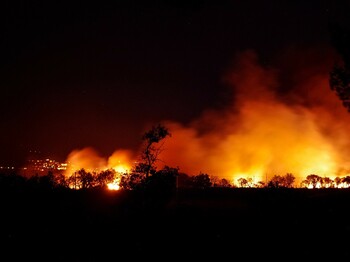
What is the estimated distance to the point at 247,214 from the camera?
14.5 meters

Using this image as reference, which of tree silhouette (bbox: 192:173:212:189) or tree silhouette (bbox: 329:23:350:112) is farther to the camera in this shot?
tree silhouette (bbox: 192:173:212:189)

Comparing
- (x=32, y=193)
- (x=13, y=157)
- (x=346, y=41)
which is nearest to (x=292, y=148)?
(x=346, y=41)

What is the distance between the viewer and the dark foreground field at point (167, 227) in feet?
33.7

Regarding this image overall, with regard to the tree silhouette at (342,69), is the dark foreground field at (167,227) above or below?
below

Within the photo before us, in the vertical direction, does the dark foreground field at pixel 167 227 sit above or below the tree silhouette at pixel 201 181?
below

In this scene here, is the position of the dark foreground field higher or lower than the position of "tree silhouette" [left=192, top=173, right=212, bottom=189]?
lower

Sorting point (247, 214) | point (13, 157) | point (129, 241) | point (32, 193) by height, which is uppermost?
point (13, 157)

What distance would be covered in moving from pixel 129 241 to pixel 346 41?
11.3 metres

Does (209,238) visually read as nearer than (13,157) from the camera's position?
Yes

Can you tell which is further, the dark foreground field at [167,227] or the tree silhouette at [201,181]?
the tree silhouette at [201,181]

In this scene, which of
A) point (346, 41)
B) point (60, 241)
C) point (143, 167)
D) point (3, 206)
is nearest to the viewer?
point (60, 241)

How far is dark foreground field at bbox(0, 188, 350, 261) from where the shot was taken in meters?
10.3

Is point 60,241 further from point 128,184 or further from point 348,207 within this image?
point 348,207

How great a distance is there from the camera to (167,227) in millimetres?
12914
